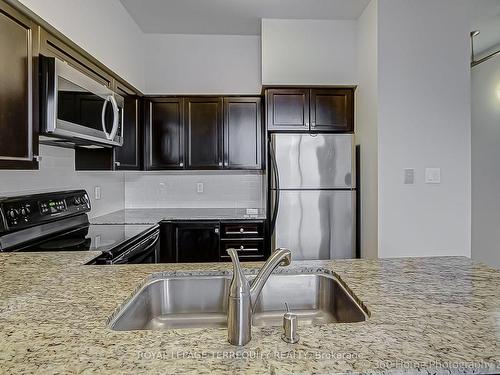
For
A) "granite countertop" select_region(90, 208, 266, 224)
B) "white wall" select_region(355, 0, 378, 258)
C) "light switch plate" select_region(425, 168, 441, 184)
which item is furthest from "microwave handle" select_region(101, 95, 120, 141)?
"light switch plate" select_region(425, 168, 441, 184)

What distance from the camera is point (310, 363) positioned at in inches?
25.0

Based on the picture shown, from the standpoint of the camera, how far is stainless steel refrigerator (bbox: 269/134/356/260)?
2.98 meters

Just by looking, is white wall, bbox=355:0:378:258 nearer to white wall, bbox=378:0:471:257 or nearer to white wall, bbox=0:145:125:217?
white wall, bbox=378:0:471:257

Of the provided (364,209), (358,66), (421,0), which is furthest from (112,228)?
(421,0)

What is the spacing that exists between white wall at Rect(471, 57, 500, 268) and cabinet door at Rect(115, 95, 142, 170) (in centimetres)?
360

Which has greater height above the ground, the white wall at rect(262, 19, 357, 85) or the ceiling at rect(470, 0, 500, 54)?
the ceiling at rect(470, 0, 500, 54)

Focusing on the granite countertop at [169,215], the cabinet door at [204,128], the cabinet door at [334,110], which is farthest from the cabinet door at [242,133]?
the cabinet door at [334,110]

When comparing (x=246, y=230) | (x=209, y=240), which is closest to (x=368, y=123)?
(x=246, y=230)

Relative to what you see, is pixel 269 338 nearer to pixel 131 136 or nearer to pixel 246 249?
pixel 246 249

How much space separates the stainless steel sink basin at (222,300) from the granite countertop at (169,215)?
1806 millimetres

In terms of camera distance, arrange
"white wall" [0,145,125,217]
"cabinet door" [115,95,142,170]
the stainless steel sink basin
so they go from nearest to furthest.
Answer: the stainless steel sink basin → "white wall" [0,145,125,217] → "cabinet door" [115,95,142,170]

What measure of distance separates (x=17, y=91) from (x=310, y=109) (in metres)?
2.34

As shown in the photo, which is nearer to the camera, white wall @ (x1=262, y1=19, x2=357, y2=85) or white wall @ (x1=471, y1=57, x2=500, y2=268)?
white wall @ (x1=262, y1=19, x2=357, y2=85)

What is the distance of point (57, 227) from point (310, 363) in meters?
2.11
